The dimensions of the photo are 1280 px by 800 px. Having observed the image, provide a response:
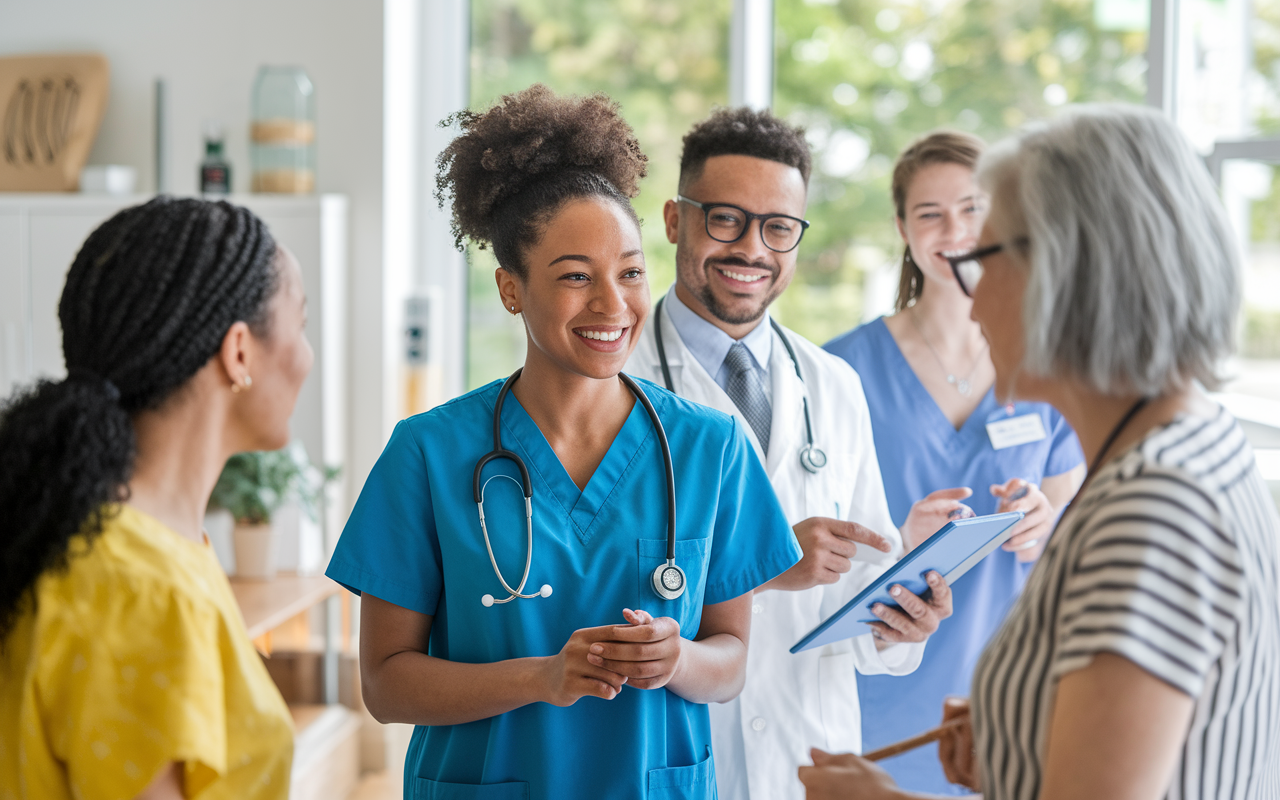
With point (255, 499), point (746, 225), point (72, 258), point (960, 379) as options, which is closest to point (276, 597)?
point (255, 499)

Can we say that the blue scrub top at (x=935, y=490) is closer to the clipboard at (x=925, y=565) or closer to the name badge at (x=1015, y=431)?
the name badge at (x=1015, y=431)

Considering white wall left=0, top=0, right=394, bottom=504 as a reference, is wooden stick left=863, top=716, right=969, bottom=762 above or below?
below

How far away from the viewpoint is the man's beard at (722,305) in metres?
1.72

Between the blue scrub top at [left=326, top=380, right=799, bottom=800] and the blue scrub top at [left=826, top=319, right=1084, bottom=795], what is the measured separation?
0.77 meters

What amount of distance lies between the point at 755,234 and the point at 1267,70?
201 centimetres

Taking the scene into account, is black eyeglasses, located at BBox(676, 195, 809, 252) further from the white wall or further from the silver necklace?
the white wall

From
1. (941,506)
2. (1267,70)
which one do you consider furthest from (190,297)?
(1267,70)

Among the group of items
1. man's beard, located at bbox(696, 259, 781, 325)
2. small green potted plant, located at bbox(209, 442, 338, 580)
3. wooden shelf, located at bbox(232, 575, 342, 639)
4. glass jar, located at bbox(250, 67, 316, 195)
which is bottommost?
wooden shelf, located at bbox(232, 575, 342, 639)

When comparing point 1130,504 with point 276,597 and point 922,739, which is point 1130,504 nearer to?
point 922,739

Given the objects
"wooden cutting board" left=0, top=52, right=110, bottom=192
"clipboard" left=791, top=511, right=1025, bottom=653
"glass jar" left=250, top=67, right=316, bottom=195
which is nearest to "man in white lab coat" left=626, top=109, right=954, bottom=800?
"clipboard" left=791, top=511, right=1025, bottom=653

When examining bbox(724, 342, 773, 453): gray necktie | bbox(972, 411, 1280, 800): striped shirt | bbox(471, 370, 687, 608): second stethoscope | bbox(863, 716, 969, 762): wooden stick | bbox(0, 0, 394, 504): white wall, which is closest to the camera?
bbox(972, 411, 1280, 800): striped shirt

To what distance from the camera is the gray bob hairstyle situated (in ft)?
2.69

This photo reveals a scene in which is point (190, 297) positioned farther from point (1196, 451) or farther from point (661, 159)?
point (661, 159)

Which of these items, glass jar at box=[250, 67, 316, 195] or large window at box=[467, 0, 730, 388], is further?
large window at box=[467, 0, 730, 388]
